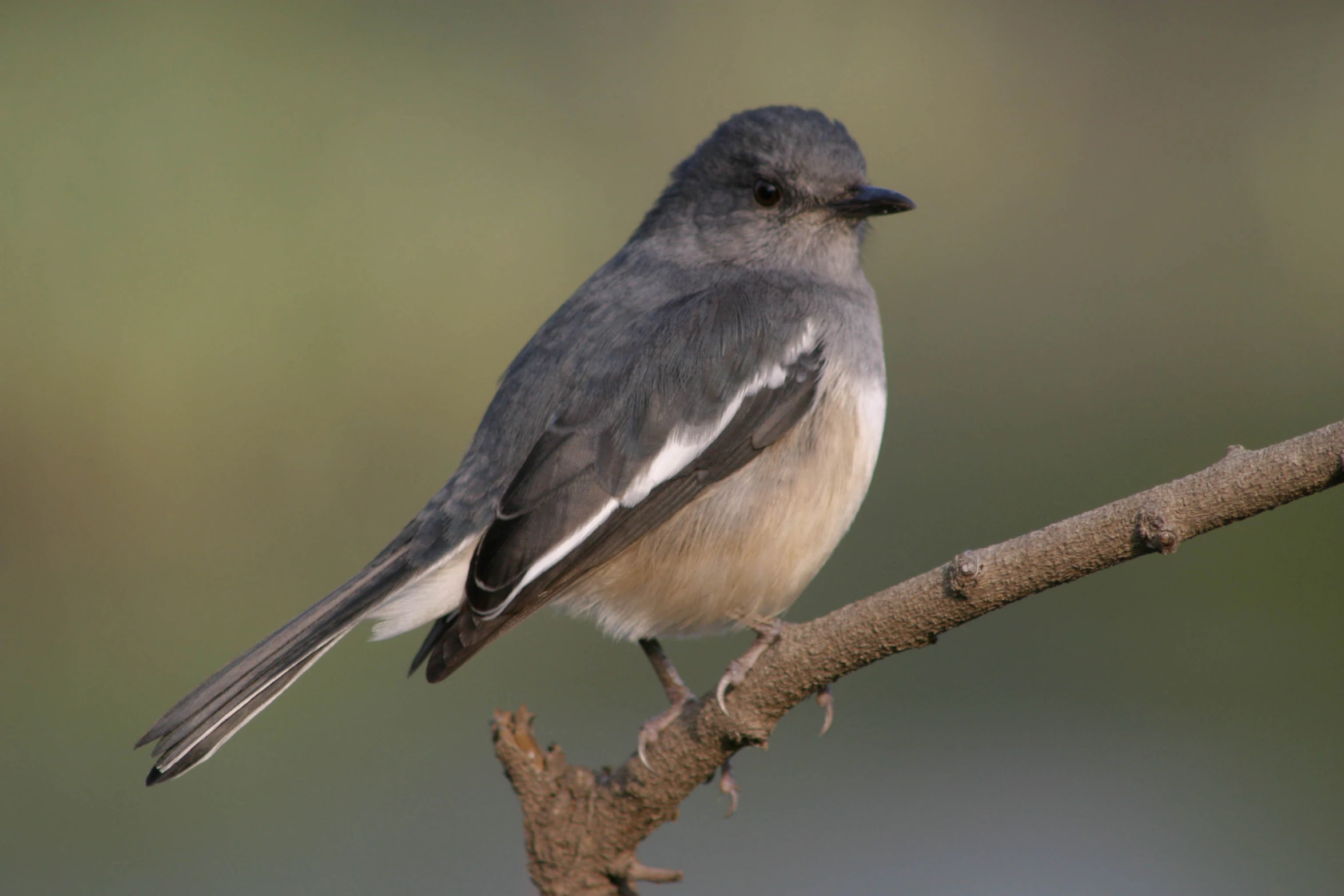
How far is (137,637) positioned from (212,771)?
2.15ft

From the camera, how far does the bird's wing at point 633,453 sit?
2.80m

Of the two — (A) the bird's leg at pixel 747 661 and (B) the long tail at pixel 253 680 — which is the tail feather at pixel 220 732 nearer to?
(B) the long tail at pixel 253 680

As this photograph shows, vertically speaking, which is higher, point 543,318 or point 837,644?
point 543,318

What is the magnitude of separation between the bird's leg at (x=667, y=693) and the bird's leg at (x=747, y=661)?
0.22 meters

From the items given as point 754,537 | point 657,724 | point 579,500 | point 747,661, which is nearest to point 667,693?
point 657,724

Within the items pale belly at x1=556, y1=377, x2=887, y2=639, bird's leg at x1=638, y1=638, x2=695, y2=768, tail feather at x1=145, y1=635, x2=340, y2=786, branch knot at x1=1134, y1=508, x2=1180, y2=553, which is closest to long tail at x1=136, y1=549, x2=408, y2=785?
tail feather at x1=145, y1=635, x2=340, y2=786

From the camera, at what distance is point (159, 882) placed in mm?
5172

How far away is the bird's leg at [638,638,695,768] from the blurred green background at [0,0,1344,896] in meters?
1.94

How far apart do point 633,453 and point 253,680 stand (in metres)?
0.91

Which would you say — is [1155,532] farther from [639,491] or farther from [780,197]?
[780,197]

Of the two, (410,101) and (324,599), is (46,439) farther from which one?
(324,599)

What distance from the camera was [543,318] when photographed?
20.7ft

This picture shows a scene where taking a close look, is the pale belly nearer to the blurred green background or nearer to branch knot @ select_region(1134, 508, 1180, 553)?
branch knot @ select_region(1134, 508, 1180, 553)

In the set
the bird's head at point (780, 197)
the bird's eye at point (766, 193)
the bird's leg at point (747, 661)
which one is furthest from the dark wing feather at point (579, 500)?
the bird's eye at point (766, 193)
